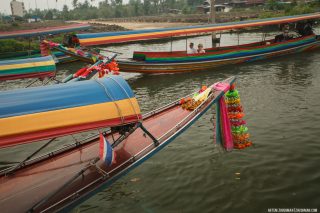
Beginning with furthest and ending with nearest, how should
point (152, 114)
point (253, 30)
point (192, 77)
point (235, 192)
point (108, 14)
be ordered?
point (108, 14) < point (253, 30) < point (192, 77) < point (152, 114) < point (235, 192)

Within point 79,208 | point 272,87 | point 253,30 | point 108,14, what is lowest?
point 79,208

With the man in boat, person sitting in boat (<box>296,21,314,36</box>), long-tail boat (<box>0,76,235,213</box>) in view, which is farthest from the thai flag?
person sitting in boat (<box>296,21,314,36</box>)

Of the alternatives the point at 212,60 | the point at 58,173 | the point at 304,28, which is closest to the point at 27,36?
the point at 212,60

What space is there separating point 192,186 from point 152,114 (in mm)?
2198

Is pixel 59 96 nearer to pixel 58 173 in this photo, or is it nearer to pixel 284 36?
pixel 58 173

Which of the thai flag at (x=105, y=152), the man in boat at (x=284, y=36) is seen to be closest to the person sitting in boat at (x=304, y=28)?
the man in boat at (x=284, y=36)

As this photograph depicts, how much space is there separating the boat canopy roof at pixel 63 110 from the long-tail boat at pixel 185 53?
1023 centimetres

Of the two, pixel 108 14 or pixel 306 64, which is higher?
pixel 108 14

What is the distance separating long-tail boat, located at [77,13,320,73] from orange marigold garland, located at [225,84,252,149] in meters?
8.99

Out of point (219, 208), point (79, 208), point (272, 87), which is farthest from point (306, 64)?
point (79, 208)

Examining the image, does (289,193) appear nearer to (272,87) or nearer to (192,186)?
(192,186)

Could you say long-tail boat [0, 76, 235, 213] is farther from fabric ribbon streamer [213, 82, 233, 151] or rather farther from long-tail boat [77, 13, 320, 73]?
long-tail boat [77, 13, 320, 73]

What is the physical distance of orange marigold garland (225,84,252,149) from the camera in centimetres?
726

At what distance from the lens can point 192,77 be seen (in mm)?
16250
